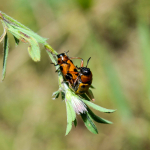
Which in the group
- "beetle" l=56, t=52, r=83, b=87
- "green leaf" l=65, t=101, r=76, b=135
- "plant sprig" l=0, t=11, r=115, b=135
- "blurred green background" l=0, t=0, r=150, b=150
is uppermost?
"blurred green background" l=0, t=0, r=150, b=150

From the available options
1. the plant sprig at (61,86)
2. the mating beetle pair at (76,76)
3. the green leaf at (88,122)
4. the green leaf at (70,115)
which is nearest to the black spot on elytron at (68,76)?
the mating beetle pair at (76,76)

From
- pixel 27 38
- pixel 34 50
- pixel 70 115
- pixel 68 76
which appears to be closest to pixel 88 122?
pixel 70 115

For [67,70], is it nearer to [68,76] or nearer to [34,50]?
[68,76]

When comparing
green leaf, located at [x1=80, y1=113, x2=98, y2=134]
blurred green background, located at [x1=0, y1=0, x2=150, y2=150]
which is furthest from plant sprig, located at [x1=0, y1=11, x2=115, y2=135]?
blurred green background, located at [x1=0, y1=0, x2=150, y2=150]

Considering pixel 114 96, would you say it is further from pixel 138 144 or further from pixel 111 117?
pixel 138 144

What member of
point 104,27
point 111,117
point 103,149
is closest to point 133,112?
point 111,117

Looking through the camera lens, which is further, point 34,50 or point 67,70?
point 67,70

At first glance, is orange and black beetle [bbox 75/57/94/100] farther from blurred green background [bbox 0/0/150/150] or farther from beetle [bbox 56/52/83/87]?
blurred green background [bbox 0/0/150/150]

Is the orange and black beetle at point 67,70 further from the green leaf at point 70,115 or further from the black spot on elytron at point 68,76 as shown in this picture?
the green leaf at point 70,115
